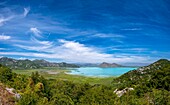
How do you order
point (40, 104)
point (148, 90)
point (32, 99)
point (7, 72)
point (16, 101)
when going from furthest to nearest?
point (7, 72), point (148, 90), point (16, 101), point (32, 99), point (40, 104)

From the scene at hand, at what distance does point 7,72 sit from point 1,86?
86.0 feet

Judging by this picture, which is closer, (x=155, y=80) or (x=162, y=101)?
(x=162, y=101)

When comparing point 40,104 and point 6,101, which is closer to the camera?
point 40,104

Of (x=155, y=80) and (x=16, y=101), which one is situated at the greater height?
(x=155, y=80)

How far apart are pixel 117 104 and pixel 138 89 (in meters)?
16.9

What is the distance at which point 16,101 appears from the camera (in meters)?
39.6

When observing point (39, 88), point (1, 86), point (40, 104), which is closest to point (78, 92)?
point (39, 88)

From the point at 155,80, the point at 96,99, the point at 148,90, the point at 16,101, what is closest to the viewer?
the point at 16,101

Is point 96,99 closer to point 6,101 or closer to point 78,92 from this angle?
point 6,101

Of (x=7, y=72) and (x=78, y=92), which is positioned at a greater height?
(x=7, y=72)

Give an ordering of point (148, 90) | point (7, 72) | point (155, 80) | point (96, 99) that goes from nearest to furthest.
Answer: point (96, 99) → point (148, 90) → point (155, 80) → point (7, 72)

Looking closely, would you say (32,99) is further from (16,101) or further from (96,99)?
(96,99)

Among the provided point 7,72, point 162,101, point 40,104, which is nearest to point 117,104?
point 162,101

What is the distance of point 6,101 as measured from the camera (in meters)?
38.1
